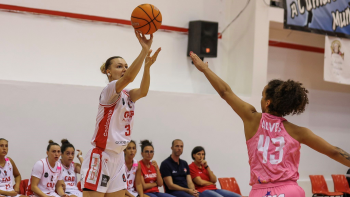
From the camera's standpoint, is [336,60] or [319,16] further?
[336,60]

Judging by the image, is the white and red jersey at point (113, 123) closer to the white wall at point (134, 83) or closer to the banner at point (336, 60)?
the white wall at point (134, 83)

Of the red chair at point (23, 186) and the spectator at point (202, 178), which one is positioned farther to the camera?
the spectator at point (202, 178)

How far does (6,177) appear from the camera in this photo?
630 centimetres

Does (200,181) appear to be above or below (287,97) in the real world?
below

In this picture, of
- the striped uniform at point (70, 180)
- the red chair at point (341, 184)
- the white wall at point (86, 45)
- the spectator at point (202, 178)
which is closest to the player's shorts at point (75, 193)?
the striped uniform at point (70, 180)

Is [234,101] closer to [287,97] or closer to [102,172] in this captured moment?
[287,97]

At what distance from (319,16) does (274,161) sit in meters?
7.48

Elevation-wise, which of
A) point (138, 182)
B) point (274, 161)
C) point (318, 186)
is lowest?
point (318, 186)

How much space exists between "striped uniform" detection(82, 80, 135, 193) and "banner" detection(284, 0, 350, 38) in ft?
20.7

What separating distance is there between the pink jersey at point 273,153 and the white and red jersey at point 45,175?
441 centimetres

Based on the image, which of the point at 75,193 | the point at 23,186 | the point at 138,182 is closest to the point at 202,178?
the point at 138,182

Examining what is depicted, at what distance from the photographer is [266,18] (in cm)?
917

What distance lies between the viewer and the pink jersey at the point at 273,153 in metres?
2.76

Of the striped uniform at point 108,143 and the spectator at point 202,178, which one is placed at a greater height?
the striped uniform at point 108,143
